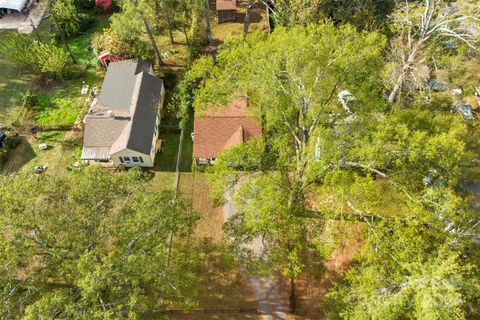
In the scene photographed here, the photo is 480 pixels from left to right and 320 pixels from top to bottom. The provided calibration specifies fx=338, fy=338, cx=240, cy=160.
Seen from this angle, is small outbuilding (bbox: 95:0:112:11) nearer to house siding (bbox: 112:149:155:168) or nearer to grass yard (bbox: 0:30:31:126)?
grass yard (bbox: 0:30:31:126)

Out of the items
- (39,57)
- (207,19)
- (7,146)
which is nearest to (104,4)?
(39,57)

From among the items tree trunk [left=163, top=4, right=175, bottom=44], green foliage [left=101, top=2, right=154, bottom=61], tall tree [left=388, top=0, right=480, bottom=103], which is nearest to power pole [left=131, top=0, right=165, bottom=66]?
green foliage [left=101, top=2, right=154, bottom=61]

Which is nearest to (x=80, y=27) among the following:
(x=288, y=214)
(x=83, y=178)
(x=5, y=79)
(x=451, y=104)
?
(x=5, y=79)

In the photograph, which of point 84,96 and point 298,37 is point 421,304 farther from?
point 84,96

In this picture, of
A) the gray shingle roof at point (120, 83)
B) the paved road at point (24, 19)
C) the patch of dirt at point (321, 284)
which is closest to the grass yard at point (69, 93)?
the gray shingle roof at point (120, 83)

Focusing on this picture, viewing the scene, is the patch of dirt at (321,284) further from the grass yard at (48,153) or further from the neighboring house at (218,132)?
the grass yard at (48,153)

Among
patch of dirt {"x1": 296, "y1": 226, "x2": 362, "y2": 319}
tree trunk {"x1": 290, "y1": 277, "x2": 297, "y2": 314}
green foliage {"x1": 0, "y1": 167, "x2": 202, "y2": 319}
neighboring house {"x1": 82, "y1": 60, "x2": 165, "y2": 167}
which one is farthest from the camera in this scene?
neighboring house {"x1": 82, "y1": 60, "x2": 165, "y2": 167}
